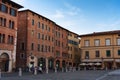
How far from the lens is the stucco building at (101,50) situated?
6175cm

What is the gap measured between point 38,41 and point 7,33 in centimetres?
1449

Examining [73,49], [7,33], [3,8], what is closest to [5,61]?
[7,33]

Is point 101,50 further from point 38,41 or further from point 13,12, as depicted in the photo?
point 13,12

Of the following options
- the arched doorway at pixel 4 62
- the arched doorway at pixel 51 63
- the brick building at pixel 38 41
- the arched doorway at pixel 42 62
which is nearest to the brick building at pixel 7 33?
the arched doorway at pixel 4 62

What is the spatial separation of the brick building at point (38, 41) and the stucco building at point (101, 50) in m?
7.94

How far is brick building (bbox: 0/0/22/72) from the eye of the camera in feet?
133

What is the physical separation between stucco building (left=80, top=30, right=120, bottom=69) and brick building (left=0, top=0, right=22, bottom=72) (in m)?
26.7

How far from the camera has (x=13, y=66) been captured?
→ 43156 mm

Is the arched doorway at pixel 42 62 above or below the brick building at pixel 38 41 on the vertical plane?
below

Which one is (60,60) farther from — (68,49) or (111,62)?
(111,62)

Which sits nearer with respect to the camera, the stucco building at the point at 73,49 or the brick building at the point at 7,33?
the brick building at the point at 7,33

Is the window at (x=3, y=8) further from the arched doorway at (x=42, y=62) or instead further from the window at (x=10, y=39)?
the arched doorway at (x=42, y=62)

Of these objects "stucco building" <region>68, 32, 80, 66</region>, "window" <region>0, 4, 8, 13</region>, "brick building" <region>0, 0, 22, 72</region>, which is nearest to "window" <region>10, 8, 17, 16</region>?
"brick building" <region>0, 0, 22, 72</region>

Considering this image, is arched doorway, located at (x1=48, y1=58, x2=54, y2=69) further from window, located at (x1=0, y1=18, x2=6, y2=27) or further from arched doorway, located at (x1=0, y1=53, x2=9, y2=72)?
window, located at (x1=0, y1=18, x2=6, y2=27)
